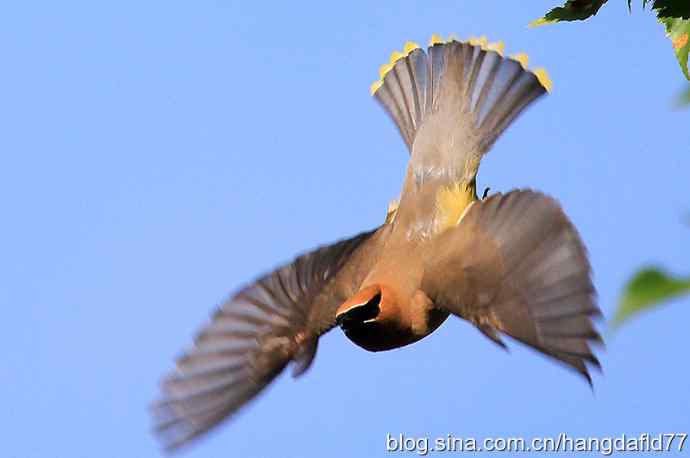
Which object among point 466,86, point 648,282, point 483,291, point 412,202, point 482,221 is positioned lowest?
point 648,282

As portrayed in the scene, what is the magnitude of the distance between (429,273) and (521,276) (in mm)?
563

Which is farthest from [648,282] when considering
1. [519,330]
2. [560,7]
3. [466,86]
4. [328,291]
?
[466,86]

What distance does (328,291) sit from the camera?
4781mm

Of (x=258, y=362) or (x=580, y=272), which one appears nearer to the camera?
(x=580, y=272)

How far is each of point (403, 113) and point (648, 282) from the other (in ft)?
16.5

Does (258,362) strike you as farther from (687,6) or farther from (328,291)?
(687,6)

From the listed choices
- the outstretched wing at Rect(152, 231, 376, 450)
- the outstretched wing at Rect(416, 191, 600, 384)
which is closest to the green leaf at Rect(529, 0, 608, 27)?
the outstretched wing at Rect(416, 191, 600, 384)

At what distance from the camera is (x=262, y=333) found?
4855 mm

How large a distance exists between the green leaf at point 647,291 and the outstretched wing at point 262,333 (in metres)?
4.00

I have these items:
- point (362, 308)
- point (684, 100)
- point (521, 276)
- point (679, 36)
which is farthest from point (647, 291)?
point (362, 308)

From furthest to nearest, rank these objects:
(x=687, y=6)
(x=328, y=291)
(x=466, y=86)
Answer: (x=466, y=86)
(x=328, y=291)
(x=687, y=6)

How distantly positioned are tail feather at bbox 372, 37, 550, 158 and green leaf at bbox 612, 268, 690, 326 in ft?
14.9

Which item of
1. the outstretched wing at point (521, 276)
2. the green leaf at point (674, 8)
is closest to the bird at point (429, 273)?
the outstretched wing at point (521, 276)

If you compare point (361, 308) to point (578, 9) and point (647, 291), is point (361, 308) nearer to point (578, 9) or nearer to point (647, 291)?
point (578, 9)
